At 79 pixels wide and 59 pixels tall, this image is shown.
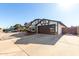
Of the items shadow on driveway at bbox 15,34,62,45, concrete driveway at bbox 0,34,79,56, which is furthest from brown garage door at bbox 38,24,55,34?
concrete driveway at bbox 0,34,79,56

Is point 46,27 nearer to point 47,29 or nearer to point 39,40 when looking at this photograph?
point 47,29

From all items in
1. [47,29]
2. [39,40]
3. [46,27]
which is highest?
[46,27]

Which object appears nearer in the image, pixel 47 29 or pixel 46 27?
pixel 46 27

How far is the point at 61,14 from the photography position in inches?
171

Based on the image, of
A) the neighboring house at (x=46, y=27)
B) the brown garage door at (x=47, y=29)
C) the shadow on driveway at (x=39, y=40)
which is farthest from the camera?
the brown garage door at (x=47, y=29)

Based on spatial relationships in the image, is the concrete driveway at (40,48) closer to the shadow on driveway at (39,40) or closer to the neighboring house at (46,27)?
the shadow on driveway at (39,40)

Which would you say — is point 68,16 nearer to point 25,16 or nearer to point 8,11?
point 25,16

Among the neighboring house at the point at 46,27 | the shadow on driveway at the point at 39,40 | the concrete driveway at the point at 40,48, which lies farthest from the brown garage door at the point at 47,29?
the concrete driveway at the point at 40,48

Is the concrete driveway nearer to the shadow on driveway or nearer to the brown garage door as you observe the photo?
the shadow on driveway

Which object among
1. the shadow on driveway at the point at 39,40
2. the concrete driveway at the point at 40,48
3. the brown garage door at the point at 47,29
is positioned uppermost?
the brown garage door at the point at 47,29

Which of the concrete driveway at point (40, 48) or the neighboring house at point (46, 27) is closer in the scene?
the concrete driveway at point (40, 48)

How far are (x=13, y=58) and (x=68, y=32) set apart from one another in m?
5.72

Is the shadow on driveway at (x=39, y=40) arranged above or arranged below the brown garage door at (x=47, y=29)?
below

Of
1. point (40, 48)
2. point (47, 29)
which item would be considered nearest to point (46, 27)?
point (47, 29)
